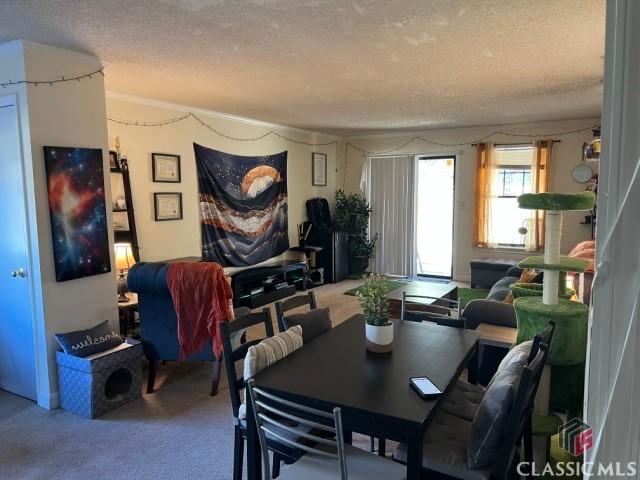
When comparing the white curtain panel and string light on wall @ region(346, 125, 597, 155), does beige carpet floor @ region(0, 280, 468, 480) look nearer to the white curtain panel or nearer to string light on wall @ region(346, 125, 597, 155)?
the white curtain panel

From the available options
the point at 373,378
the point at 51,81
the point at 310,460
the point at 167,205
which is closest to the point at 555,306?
the point at 373,378

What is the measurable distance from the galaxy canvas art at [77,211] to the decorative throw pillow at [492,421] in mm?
2789

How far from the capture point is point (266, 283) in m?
5.82

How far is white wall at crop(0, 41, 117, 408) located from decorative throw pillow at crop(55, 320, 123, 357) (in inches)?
4.8

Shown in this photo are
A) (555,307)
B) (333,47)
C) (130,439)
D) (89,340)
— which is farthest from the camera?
(89,340)

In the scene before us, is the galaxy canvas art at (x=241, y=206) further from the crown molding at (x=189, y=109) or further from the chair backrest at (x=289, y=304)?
the chair backrest at (x=289, y=304)

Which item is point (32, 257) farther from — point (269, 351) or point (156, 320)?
point (269, 351)

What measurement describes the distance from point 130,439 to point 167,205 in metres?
2.74

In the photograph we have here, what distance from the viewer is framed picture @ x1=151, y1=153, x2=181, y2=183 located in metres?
4.70

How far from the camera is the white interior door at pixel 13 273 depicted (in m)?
2.99

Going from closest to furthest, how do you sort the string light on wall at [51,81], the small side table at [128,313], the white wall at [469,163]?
the string light on wall at [51,81] < the small side table at [128,313] < the white wall at [469,163]

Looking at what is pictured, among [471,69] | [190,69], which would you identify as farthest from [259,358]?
[471,69]

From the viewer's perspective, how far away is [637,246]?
1.87ft

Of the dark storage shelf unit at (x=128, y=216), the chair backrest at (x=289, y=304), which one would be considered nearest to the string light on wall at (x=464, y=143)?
the dark storage shelf unit at (x=128, y=216)
